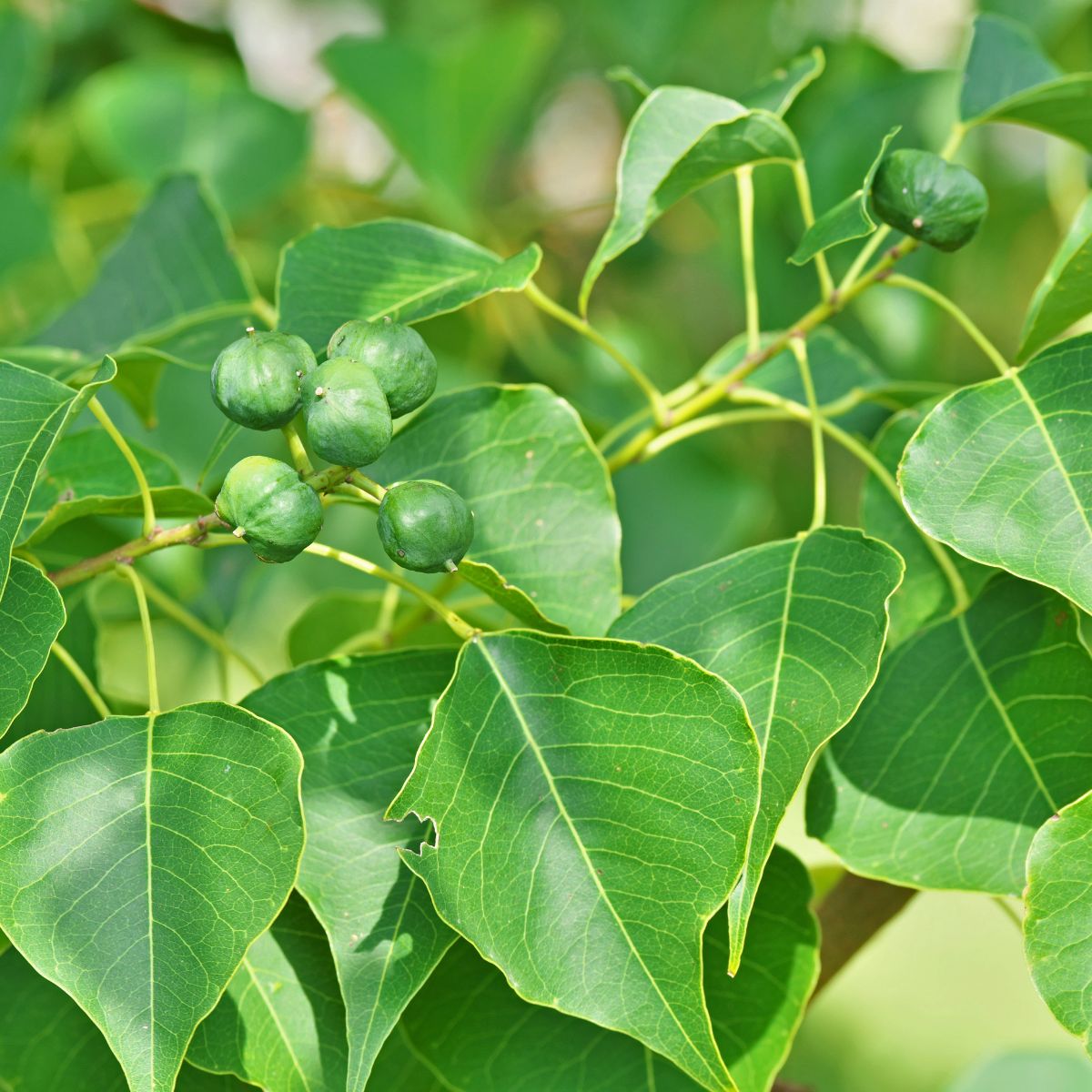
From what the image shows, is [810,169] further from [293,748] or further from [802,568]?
[293,748]

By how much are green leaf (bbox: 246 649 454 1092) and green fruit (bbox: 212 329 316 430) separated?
0.13m

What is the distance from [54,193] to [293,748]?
41.5 inches

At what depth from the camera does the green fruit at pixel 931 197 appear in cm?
58

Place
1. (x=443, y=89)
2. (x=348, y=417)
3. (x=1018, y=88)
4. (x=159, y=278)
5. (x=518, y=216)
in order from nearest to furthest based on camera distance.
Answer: (x=348, y=417)
(x=1018, y=88)
(x=159, y=278)
(x=443, y=89)
(x=518, y=216)

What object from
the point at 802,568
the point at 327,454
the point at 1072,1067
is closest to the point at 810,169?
the point at 802,568

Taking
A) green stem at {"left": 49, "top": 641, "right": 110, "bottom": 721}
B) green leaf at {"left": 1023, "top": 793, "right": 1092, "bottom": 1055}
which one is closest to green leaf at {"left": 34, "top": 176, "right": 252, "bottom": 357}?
green stem at {"left": 49, "top": 641, "right": 110, "bottom": 721}

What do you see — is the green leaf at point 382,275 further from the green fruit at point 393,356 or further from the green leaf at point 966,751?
the green leaf at point 966,751

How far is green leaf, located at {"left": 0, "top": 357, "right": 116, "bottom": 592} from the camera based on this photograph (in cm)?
50

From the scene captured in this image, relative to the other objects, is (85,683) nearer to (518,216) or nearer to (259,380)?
(259,380)

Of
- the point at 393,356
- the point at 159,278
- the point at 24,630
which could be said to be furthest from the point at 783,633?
the point at 159,278

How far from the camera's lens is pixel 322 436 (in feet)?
1.64

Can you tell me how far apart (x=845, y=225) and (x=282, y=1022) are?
0.43m

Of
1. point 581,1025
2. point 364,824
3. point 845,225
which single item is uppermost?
point 845,225

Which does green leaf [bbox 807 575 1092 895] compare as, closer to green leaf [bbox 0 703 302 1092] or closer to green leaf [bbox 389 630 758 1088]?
green leaf [bbox 389 630 758 1088]
